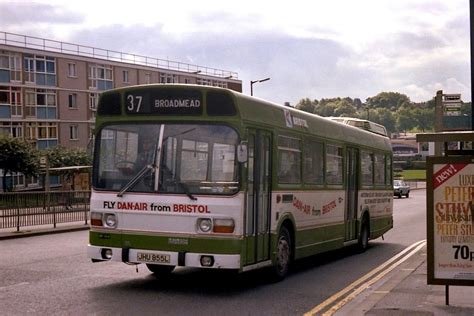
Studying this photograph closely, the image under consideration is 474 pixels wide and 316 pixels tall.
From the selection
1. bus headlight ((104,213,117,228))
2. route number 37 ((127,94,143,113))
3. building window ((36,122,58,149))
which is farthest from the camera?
building window ((36,122,58,149))

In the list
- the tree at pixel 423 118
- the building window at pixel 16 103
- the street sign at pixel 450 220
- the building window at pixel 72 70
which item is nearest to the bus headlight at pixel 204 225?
the street sign at pixel 450 220

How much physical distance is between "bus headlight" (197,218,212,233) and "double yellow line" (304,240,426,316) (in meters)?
1.82

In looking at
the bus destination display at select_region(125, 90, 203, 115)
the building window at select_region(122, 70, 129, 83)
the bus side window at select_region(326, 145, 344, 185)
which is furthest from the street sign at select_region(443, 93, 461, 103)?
the building window at select_region(122, 70, 129, 83)

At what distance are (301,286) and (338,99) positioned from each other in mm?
131890

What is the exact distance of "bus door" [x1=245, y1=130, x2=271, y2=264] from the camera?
10406 mm

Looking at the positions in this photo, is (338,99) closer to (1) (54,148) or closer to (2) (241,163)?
(1) (54,148)

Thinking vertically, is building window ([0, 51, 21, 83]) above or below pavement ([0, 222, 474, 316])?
above

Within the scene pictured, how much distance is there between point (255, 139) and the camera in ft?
35.3

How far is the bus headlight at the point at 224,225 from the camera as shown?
9.85 meters

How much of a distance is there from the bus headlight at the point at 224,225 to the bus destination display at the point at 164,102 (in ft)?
5.26

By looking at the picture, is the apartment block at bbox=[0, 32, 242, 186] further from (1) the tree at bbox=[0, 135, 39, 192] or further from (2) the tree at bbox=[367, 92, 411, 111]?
(2) the tree at bbox=[367, 92, 411, 111]

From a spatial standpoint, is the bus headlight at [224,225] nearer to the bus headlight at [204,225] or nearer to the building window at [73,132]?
the bus headlight at [204,225]

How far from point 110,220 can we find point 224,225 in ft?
5.82

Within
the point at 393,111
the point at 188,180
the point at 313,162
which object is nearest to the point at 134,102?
the point at 188,180
